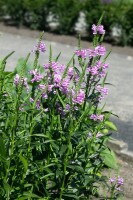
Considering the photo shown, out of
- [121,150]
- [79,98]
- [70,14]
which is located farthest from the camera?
[70,14]

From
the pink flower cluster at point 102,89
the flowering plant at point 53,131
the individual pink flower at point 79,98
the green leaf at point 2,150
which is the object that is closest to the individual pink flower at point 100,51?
the flowering plant at point 53,131

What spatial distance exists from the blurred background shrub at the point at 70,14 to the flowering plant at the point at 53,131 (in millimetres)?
7733

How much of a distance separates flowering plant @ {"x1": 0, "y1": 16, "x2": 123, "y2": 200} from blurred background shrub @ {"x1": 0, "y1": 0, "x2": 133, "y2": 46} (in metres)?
7.73

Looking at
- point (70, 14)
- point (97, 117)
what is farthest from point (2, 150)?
point (70, 14)

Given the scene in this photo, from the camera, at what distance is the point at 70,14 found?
12117 mm

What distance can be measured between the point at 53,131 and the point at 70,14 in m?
8.65

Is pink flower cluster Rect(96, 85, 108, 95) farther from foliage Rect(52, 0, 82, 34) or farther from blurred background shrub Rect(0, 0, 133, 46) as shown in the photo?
foliage Rect(52, 0, 82, 34)

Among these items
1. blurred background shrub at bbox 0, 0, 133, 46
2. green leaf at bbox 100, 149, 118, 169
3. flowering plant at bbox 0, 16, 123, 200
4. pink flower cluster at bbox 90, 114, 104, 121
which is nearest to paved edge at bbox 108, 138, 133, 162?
green leaf at bbox 100, 149, 118, 169

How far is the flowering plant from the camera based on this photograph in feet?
11.5

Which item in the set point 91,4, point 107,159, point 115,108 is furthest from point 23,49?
point 107,159

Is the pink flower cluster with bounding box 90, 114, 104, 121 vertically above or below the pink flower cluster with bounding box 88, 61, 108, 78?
below

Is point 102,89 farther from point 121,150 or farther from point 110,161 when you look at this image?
point 121,150

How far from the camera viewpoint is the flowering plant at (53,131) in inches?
138

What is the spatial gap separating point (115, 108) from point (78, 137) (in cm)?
386
